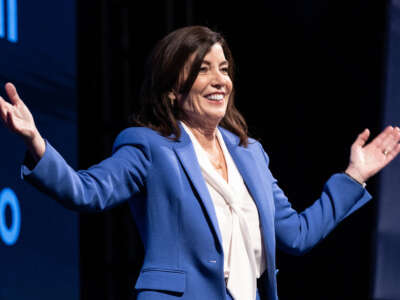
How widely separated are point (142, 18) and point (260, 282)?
2.29 metres

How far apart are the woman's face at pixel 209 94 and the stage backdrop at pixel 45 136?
953 mm

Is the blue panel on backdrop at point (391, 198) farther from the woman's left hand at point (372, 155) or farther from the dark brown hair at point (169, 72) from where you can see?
the dark brown hair at point (169, 72)

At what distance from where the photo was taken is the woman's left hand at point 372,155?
2137 millimetres

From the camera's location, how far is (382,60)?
3627 millimetres

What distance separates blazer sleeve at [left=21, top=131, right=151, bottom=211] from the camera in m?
1.55

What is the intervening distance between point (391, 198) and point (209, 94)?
196cm

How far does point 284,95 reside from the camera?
12.7 ft

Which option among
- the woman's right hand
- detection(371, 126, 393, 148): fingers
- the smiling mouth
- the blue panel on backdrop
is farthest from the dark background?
A: the woman's right hand

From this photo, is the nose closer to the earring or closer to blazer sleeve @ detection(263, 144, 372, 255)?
the earring

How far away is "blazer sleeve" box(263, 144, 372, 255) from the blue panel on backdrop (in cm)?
152

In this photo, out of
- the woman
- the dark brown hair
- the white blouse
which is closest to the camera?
the woman

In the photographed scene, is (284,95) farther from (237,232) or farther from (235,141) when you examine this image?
(237,232)

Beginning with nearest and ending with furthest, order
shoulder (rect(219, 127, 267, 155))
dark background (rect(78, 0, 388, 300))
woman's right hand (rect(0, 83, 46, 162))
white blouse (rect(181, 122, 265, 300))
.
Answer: woman's right hand (rect(0, 83, 46, 162)) < white blouse (rect(181, 122, 265, 300)) < shoulder (rect(219, 127, 267, 155)) < dark background (rect(78, 0, 388, 300))

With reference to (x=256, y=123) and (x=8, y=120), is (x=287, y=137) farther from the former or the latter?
(x=8, y=120)
